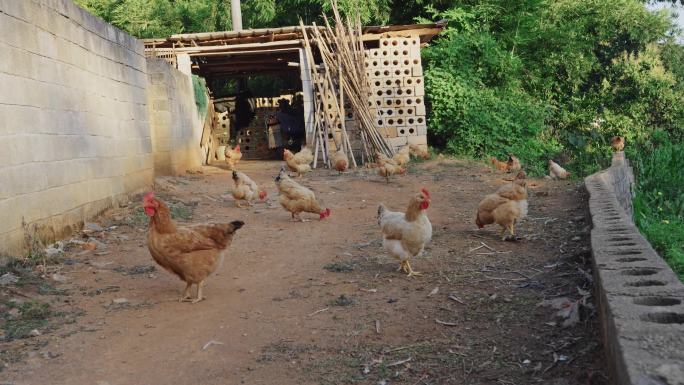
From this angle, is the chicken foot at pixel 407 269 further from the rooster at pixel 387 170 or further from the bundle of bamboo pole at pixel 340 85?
the bundle of bamboo pole at pixel 340 85

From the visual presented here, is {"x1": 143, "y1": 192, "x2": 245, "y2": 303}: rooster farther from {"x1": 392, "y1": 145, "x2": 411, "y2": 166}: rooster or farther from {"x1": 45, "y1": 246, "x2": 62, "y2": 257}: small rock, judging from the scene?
{"x1": 392, "y1": 145, "x2": 411, "y2": 166}: rooster

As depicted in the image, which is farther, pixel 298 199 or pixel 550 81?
pixel 550 81

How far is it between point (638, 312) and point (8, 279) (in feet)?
16.6

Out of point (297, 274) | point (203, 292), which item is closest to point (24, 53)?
point (203, 292)

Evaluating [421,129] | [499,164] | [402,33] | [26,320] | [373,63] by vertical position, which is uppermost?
[402,33]

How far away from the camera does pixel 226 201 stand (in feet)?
34.1

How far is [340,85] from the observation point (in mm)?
15102

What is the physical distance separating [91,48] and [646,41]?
67.8ft

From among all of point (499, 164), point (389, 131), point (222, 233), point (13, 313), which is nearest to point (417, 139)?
point (389, 131)

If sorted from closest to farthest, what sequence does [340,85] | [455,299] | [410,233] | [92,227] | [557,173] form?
[455,299], [410,233], [92,227], [557,173], [340,85]

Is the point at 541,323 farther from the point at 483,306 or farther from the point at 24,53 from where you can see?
the point at 24,53

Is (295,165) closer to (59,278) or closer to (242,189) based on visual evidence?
(242,189)

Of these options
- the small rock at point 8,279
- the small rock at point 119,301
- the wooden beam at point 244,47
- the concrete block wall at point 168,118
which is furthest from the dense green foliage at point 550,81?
the small rock at point 8,279

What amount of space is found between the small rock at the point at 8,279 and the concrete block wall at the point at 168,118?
6.98m
